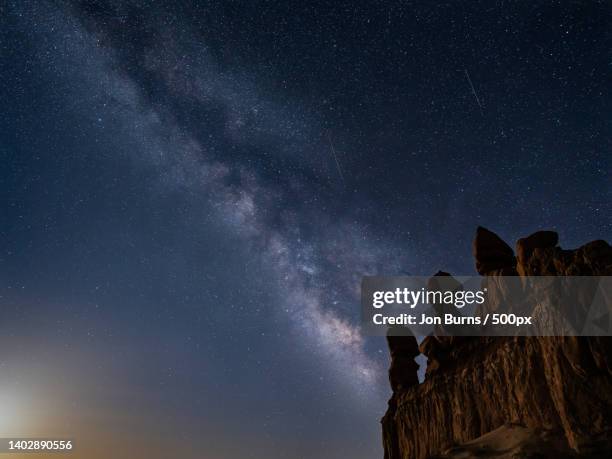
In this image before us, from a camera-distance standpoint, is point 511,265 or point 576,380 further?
point 511,265

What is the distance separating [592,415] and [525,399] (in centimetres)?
536

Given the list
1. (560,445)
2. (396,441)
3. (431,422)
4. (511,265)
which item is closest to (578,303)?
(560,445)

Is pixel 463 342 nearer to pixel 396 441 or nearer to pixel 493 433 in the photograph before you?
pixel 493 433

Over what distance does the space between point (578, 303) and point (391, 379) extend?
1057 inches

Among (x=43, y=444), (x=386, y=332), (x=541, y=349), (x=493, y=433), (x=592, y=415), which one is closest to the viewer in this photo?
(x=592, y=415)

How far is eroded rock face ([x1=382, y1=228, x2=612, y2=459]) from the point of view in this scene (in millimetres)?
18656

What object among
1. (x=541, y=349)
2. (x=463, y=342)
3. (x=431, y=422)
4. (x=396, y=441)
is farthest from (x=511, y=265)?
(x=396, y=441)

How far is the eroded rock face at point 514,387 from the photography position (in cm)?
1866

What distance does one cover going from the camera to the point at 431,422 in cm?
3356

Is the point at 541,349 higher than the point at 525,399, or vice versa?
the point at 541,349

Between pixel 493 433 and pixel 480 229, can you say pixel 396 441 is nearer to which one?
pixel 493 433

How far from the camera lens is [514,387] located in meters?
25.1

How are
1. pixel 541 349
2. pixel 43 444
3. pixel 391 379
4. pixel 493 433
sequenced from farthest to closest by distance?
pixel 391 379
pixel 43 444
pixel 493 433
pixel 541 349

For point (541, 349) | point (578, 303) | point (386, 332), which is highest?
point (386, 332)
